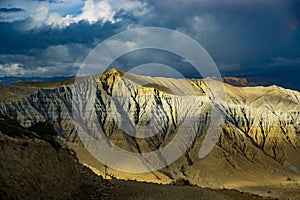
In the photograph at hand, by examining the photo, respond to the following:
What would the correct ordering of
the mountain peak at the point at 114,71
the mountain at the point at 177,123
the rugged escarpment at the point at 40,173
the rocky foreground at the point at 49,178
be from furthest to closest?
1. the mountain peak at the point at 114,71
2. the mountain at the point at 177,123
3. the rocky foreground at the point at 49,178
4. the rugged escarpment at the point at 40,173

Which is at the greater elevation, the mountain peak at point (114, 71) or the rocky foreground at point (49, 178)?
the mountain peak at point (114, 71)

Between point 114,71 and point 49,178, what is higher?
point 114,71

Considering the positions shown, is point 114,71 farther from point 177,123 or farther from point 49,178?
point 49,178

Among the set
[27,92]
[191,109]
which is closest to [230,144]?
[191,109]

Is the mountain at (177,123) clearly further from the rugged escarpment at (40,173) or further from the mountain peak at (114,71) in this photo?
the rugged escarpment at (40,173)

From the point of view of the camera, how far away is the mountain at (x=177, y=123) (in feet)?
478

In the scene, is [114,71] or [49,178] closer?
[49,178]

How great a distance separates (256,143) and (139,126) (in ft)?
A: 175

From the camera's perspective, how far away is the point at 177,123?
563 feet

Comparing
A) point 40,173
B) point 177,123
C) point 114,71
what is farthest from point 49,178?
point 114,71

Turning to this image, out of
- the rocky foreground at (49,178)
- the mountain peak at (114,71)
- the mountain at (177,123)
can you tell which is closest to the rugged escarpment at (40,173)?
the rocky foreground at (49,178)

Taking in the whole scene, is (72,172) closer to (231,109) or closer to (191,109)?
(191,109)

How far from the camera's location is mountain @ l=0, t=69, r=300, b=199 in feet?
478

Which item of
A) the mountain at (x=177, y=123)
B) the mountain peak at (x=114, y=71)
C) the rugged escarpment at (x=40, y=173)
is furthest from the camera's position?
the mountain peak at (x=114, y=71)
